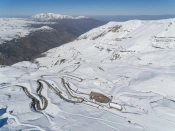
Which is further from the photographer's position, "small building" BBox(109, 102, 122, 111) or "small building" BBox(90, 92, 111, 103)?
"small building" BBox(90, 92, 111, 103)

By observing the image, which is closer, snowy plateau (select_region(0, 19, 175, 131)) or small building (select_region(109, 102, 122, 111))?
snowy plateau (select_region(0, 19, 175, 131))

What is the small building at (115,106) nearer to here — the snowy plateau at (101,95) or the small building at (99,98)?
the snowy plateau at (101,95)

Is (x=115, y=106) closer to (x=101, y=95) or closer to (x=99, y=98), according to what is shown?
(x=99, y=98)

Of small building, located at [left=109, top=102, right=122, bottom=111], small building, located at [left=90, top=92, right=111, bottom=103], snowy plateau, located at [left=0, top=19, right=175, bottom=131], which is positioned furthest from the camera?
small building, located at [left=90, top=92, right=111, bottom=103]

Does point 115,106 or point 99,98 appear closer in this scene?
point 115,106

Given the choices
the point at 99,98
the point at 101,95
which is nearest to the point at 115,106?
the point at 99,98

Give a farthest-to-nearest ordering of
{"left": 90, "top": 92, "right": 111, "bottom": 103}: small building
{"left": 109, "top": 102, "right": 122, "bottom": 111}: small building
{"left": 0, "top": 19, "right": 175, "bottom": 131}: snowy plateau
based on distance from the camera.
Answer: {"left": 90, "top": 92, "right": 111, "bottom": 103}: small building → {"left": 109, "top": 102, "right": 122, "bottom": 111}: small building → {"left": 0, "top": 19, "right": 175, "bottom": 131}: snowy plateau

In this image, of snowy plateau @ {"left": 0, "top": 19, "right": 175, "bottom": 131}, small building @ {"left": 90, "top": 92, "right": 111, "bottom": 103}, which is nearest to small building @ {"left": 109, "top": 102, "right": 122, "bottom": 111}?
snowy plateau @ {"left": 0, "top": 19, "right": 175, "bottom": 131}

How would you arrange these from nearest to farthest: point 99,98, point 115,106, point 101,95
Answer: point 115,106 < point 99,98 < point 101,95

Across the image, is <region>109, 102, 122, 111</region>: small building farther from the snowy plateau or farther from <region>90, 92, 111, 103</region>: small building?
<region>90, 92, 111, 103</region>: small building
